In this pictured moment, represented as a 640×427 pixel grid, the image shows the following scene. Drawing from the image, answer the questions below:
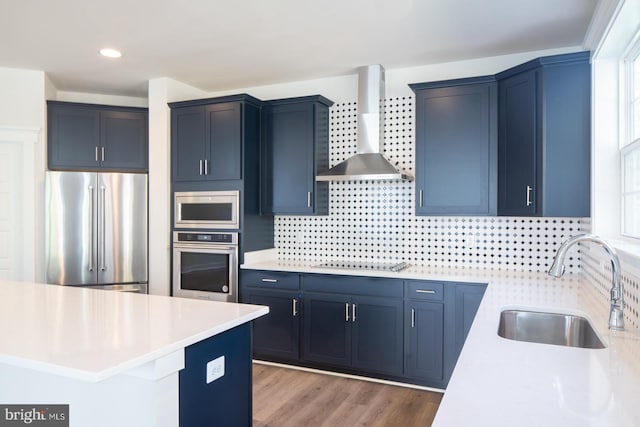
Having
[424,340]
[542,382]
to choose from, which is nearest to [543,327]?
[542,382]

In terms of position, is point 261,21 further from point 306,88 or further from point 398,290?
point 398,290

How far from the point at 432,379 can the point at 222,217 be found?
85.6 inches

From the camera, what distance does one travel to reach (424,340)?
11.1 feet

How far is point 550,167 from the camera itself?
2996 millimetres

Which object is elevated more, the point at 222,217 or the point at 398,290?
the point at 222,217

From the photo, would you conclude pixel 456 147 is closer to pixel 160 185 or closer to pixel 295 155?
pixel 295 155

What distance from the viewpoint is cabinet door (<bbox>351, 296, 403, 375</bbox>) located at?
3.45 metres

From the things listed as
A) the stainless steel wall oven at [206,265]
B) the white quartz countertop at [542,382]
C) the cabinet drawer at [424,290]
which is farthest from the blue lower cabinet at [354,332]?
the white quartz countertop at [542,382]

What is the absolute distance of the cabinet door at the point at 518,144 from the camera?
3076mm

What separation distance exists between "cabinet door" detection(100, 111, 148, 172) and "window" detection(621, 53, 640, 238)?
3.88 m

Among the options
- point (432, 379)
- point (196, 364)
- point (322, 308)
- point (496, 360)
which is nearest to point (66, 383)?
point (196, 364)

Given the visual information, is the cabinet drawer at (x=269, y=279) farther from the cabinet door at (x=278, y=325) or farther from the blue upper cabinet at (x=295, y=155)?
the blue upper cabinet at (x=295, y=155)

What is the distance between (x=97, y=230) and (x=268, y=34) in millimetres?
2387
